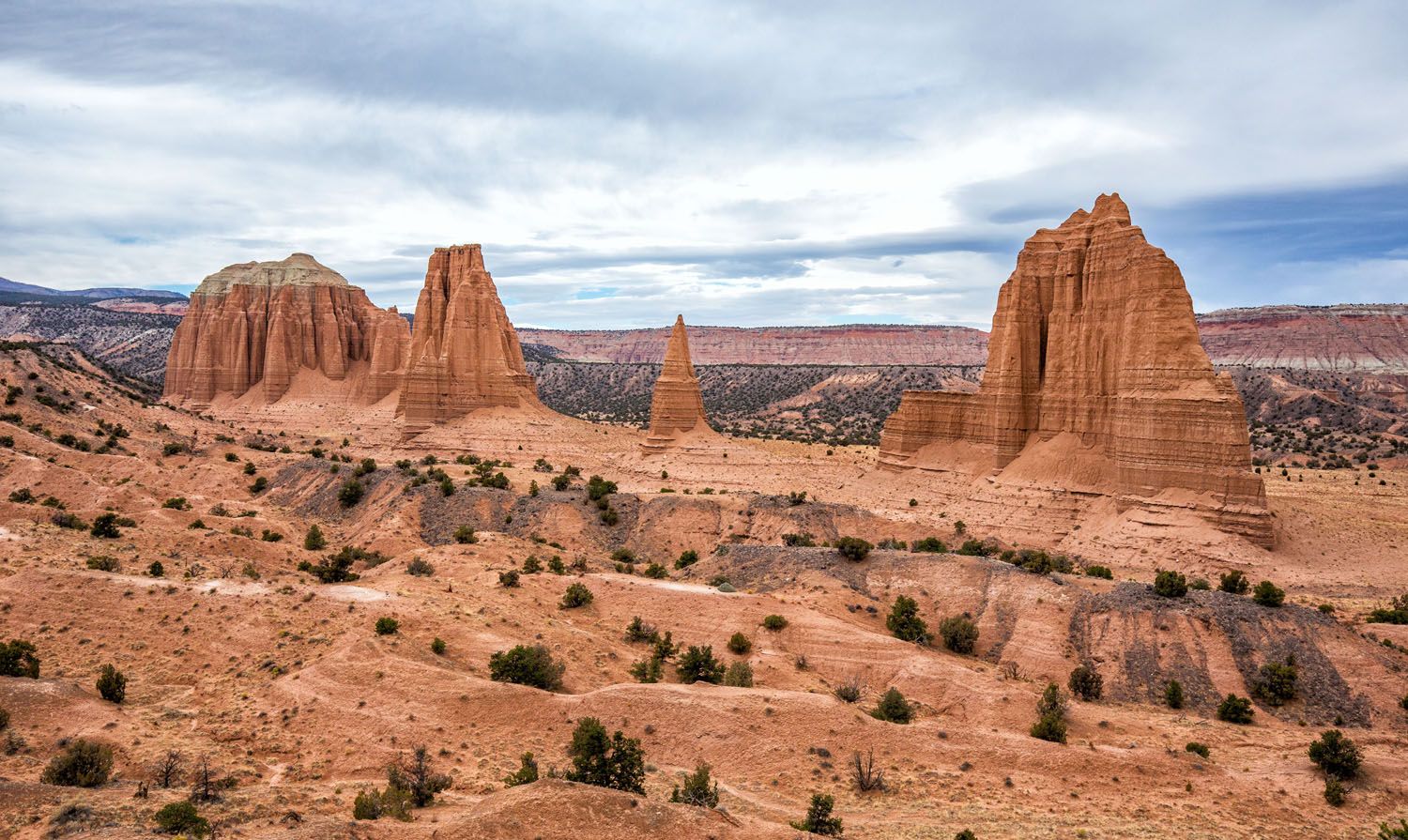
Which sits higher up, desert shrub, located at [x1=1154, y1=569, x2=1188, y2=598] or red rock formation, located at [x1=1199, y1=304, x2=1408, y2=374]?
red rock formation, located at [x1=1199, y1=304, x2=1408, y2=374]

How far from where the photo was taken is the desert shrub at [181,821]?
1126cm

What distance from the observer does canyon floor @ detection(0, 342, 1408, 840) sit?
15102 mm

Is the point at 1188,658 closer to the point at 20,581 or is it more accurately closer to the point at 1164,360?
the point at 1164,360

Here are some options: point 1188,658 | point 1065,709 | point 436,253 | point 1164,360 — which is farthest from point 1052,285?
point 436,253

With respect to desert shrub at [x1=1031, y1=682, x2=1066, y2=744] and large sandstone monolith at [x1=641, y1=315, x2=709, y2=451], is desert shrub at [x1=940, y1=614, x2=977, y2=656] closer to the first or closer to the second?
desert shrub at [x1=1031, y1=682, x2=1066, y2=744]

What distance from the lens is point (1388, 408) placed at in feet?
303

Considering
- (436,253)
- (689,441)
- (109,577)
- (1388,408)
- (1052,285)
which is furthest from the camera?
(1388,408)

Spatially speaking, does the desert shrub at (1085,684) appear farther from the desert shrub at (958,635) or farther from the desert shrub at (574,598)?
the desert shrub at (574,598)

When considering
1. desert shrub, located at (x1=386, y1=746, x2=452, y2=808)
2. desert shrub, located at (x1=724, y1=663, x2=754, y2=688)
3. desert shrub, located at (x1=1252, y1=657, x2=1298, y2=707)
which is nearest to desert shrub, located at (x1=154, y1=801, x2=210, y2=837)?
desert shrub, located at (x1=386, y1=746, x2=452, y2=808)

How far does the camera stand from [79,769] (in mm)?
13172

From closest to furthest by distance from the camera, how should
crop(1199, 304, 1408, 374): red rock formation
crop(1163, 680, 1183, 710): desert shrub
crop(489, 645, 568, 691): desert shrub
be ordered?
crop(489, 645, 568, 691): desert shrub, crop(1163, 680, 1183, 710): desert shrub, crop(1199, 304, 1408, 374): red rock formation

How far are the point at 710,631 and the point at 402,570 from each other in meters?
11.9

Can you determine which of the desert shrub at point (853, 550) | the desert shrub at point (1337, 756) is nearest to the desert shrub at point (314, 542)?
the desert shrub at point (853, 550)

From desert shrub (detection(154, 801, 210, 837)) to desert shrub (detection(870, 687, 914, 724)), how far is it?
14.7 meters
